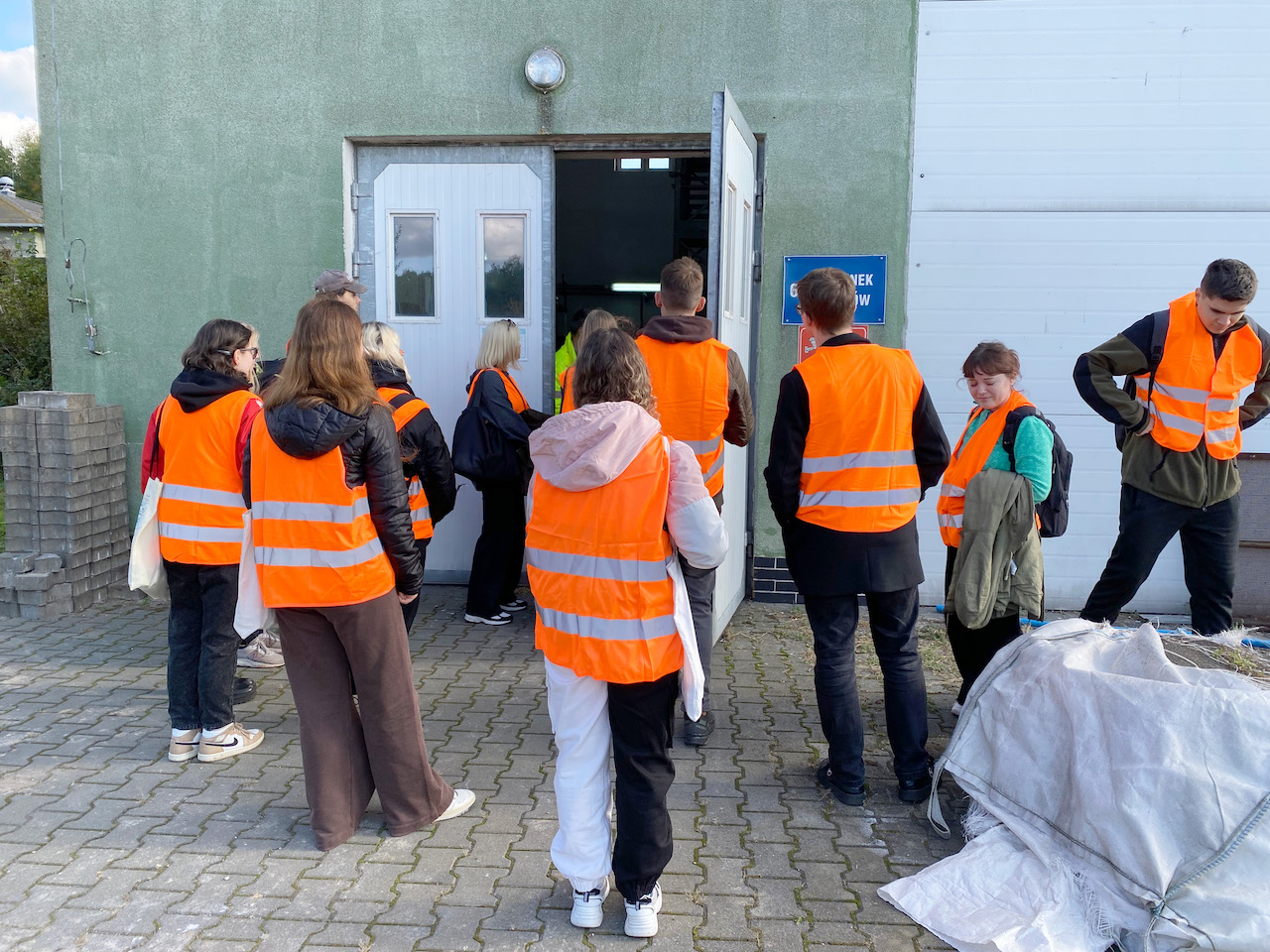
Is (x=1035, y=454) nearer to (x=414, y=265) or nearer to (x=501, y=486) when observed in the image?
(x=501, y=486)

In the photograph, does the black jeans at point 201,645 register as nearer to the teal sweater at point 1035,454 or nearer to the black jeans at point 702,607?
the black jeans at point 702,607

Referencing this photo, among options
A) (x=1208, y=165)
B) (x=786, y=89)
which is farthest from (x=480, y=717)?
(x=1208, y=165)

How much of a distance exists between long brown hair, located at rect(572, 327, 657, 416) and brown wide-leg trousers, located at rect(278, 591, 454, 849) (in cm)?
115

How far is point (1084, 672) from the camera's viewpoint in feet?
10.2

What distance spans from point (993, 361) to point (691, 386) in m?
1.24

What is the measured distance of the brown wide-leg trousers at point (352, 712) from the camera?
3289 mm

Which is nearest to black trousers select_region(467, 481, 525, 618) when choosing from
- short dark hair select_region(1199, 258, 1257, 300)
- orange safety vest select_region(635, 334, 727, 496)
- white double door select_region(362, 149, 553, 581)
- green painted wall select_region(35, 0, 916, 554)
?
white double door select_region(362, 149, 553, 581)

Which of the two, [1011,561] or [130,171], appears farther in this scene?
[130,171]

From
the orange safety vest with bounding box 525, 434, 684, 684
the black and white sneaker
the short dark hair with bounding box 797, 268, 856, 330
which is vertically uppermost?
the short dark hair with bounding box 797, 268, 856, 330

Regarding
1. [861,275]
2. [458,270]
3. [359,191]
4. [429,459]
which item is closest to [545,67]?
[458,270]

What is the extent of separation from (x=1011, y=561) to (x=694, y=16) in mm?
4015

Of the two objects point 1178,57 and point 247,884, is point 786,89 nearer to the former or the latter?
point 1178,57

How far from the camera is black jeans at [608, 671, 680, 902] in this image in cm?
277

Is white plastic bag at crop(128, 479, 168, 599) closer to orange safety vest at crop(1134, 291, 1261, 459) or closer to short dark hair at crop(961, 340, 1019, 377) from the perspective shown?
short dark hair at crop(961, 340, 1019, 377)
